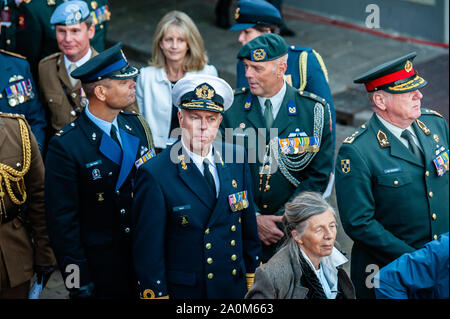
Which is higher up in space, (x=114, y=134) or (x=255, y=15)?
(x=255, y=15)

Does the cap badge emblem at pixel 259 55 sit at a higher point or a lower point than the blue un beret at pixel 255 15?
lower

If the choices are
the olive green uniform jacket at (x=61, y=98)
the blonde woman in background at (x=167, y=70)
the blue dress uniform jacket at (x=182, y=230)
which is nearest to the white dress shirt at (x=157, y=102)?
the blonde woman in background at (x=167, y=70)

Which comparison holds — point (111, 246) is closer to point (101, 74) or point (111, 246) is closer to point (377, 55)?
point (101, 74)

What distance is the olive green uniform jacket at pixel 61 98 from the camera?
17.5 ft

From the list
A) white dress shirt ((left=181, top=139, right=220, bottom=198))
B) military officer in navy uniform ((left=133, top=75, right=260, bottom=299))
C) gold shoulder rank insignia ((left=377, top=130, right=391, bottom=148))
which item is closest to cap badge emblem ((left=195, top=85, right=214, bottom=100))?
military officer in navy uniform ((left=133, top=75, right=260, bottom=299))

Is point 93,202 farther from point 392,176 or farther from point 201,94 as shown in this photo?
point 392,176

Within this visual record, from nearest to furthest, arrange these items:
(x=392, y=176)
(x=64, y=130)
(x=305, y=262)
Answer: (x=305, y=262) → (x=392, y=176) → (x=64, y=130)

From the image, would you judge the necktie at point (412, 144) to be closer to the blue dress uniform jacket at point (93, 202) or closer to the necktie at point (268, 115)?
the necktie at point (268, 115)

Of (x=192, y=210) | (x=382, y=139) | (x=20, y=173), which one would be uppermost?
(x=382, y=139)

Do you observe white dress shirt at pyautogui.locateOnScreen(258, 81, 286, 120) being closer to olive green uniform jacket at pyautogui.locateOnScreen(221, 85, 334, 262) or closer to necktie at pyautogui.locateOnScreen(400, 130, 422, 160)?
olive green uniform jacket at pyautogui.locateOnScreen(221, 85, 334, 262)

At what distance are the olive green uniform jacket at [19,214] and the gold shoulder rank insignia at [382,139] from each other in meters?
1.96

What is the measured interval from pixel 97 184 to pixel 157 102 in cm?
137

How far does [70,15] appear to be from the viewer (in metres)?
5.30

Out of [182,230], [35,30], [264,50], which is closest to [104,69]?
[264,50]
